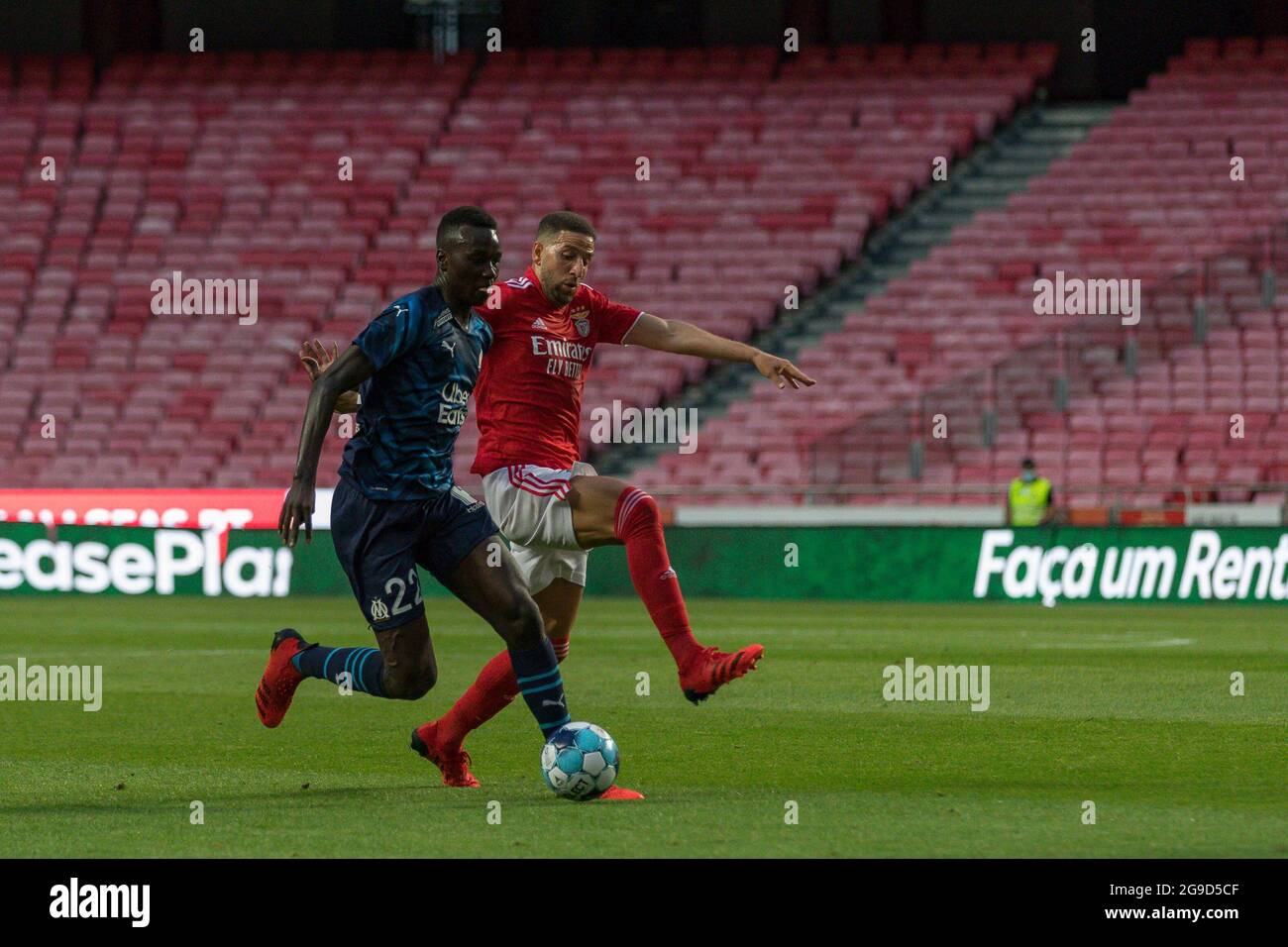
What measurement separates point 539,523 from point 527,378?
636 millimetres

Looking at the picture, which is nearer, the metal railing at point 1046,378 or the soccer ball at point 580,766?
the soccer ball at point 580,766

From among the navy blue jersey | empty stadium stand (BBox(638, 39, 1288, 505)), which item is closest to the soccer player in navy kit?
the navy blue jersey

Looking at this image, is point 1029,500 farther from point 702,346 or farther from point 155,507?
point 702,346

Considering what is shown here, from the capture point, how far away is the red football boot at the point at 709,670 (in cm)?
793

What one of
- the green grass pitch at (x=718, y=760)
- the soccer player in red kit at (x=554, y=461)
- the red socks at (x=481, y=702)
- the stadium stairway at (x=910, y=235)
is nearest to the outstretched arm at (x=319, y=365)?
the soccer player in red kit at (x=554, y=461)

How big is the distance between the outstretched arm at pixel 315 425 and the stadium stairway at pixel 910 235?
20592 mm

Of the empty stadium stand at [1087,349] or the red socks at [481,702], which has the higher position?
the empty stadium stand at [1087,349]

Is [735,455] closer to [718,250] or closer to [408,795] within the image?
[718,250]

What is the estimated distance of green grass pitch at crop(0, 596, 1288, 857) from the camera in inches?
272

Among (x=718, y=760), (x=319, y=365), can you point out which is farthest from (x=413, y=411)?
(x=718, y=760)

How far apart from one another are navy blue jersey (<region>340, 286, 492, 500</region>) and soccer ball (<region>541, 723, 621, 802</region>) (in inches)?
40.4

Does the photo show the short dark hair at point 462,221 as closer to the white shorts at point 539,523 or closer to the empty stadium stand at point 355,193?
the white shorts at point 539,523

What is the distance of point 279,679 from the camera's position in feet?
28.3

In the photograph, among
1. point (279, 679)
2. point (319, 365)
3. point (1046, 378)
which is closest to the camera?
point (319, 365)
